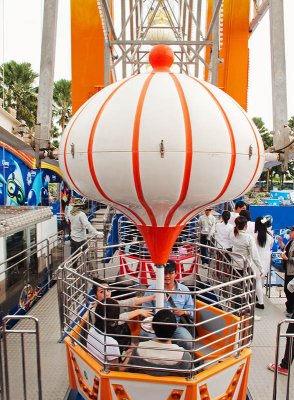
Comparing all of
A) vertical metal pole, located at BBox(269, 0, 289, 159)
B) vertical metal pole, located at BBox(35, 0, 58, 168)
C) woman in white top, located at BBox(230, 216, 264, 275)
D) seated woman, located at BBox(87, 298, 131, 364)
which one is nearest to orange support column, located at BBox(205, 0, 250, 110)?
vertical metal pole, located at BBox(269, 0, 289, 159)

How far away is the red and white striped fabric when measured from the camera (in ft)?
8.05

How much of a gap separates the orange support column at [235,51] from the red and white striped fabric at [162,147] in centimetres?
696

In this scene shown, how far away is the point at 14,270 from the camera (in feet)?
23.9

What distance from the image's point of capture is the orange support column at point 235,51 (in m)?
9.34

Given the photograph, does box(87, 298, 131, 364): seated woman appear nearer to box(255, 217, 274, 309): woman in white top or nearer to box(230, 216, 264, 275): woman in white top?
box(230, 216, 264, 275): woman in white top

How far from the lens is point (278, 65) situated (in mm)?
6805

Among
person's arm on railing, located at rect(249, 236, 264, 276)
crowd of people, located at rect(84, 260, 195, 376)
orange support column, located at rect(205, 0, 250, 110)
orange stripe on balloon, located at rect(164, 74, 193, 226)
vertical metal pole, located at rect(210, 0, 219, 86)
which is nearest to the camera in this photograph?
orange stripe on balloon, located at rect(164, 74, 193, 226)

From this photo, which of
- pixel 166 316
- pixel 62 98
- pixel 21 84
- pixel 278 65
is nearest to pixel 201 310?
pixel 166 316

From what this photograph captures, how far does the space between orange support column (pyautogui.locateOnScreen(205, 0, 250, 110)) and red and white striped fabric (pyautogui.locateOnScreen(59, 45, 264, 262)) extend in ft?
22.8

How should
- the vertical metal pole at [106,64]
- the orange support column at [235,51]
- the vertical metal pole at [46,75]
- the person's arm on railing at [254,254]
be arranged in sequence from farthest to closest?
the orange support column at [235,51], the vertical metal pole at [106,64], the vertical metal pole at [46,75], the person's arm on railing at [254,254]

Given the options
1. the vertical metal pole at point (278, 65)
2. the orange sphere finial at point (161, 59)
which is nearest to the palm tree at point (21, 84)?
the vertical metal pole at point (278, 65)

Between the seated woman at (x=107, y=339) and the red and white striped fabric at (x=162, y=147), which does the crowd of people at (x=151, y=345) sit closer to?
the seated woman at (x=107, y=339)

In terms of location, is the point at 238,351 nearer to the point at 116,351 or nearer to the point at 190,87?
→ the point at 116,351

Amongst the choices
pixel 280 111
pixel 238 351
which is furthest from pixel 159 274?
pixel 280 111
